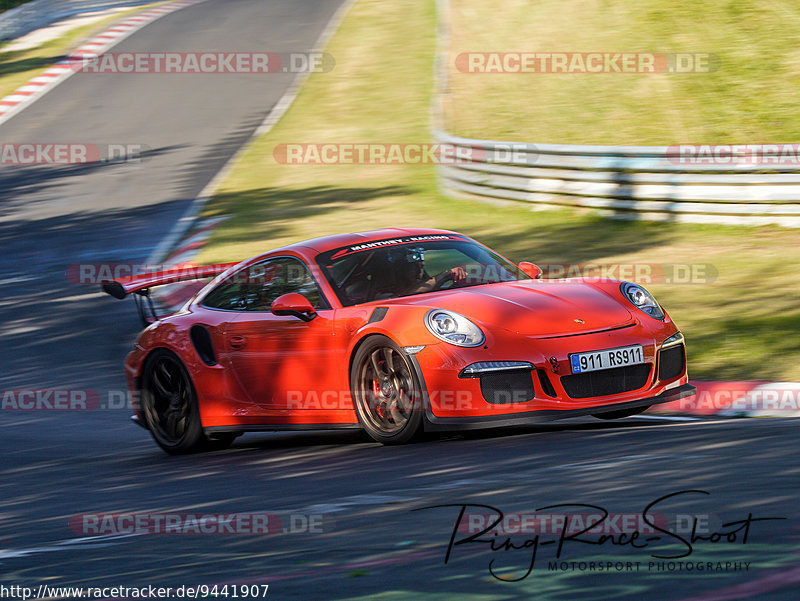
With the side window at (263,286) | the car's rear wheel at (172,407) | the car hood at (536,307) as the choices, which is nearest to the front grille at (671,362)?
the car hood at (536,307)

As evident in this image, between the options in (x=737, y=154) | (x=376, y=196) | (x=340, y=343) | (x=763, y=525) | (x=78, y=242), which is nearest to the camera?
(x=763, y=525)

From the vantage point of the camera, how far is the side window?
7762 mm

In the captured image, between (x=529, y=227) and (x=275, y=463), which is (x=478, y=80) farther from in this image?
(x=275, y=463)

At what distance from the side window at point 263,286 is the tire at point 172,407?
0.53 meters

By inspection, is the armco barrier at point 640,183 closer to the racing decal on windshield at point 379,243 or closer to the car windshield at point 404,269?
the car windshield at point 404,269

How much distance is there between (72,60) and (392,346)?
28.1m

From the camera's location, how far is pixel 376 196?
1884cm

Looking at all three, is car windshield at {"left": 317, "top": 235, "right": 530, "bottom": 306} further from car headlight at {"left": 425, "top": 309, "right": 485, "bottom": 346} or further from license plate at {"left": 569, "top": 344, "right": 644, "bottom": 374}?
license plate at {"left": 569, "top": 344, "right": 644, "bottom": 374}

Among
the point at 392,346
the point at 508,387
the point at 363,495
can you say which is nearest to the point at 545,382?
the point at 508,387

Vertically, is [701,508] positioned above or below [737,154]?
above

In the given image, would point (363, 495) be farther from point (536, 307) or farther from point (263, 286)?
point (263, 286)

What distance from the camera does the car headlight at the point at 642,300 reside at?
289 inches

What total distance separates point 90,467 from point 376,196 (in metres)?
11.4

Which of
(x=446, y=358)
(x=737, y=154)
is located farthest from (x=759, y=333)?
(x=737, y=154)
